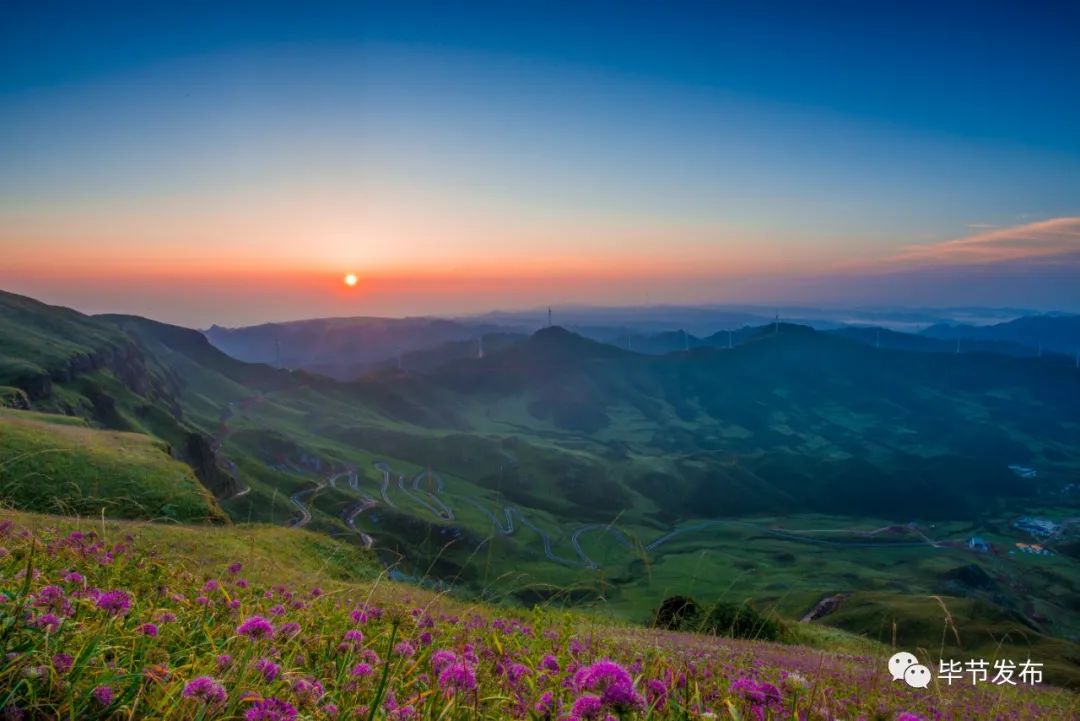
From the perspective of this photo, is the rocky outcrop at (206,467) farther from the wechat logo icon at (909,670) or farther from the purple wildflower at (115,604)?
the wechat logo icon at (909,670)

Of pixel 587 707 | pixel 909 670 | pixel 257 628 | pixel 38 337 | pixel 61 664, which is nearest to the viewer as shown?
pixel 587 707

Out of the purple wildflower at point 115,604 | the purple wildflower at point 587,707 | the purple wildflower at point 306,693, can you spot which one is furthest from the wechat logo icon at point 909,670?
the purple wildflower at point 115,604

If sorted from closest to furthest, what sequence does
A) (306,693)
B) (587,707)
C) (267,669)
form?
(587,707) < (306,693) < (267,669)

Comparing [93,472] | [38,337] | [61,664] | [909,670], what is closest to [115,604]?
[61,664]

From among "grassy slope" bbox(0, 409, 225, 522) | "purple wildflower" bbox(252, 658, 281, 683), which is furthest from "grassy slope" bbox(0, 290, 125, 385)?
"purple wildflower" bbox(252, 658, 281, 683)

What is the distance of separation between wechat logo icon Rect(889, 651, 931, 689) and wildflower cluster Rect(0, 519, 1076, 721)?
1.81 feet

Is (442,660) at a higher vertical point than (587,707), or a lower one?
lower

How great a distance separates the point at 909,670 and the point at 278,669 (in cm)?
670

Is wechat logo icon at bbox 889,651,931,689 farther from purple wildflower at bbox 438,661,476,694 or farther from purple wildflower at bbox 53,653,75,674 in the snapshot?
purple wildflower at bbox 53,653,75,674

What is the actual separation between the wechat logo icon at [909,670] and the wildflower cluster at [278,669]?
55 cm

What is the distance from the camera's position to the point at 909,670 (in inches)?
266

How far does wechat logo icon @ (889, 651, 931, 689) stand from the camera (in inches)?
249

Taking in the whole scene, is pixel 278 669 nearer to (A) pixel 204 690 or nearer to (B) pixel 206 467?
(A) pixel 204 690

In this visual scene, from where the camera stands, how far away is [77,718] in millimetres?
3344
